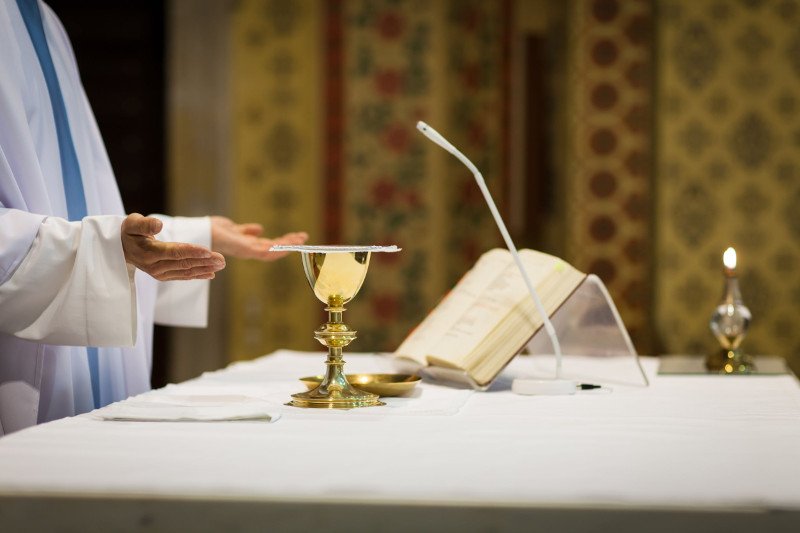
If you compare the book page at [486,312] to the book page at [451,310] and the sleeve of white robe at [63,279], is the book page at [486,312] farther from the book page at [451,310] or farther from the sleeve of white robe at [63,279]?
the sleeve of white robe at [63,279]

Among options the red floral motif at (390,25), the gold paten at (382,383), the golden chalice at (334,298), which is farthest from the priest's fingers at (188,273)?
the red floral motif at (390,25)

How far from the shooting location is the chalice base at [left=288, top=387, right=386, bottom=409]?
161 cm

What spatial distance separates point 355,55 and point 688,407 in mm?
3673

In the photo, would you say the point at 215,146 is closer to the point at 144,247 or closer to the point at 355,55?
the point at 355,55

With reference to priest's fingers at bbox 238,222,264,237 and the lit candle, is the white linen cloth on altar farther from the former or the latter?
the lit candle

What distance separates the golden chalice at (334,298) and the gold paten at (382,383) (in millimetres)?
59

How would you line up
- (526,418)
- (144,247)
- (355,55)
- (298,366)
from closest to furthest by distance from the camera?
(526,418)
(144,247)
(298,366)
(355,55)

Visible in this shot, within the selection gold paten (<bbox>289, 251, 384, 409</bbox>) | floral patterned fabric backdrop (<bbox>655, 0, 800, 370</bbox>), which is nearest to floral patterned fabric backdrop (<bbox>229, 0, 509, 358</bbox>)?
floral patterned fabric backdrop (<bbox>655, 0, 800, 370</bbox>)

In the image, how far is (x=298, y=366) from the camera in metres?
2.35

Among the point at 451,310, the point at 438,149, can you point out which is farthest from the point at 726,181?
the point at 451,310

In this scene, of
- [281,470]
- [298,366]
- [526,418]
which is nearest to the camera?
[281,470]

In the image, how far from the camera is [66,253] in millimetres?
1652

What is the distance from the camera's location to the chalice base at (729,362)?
231 cm

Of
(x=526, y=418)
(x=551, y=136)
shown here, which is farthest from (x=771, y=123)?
(x=526, y=418)
